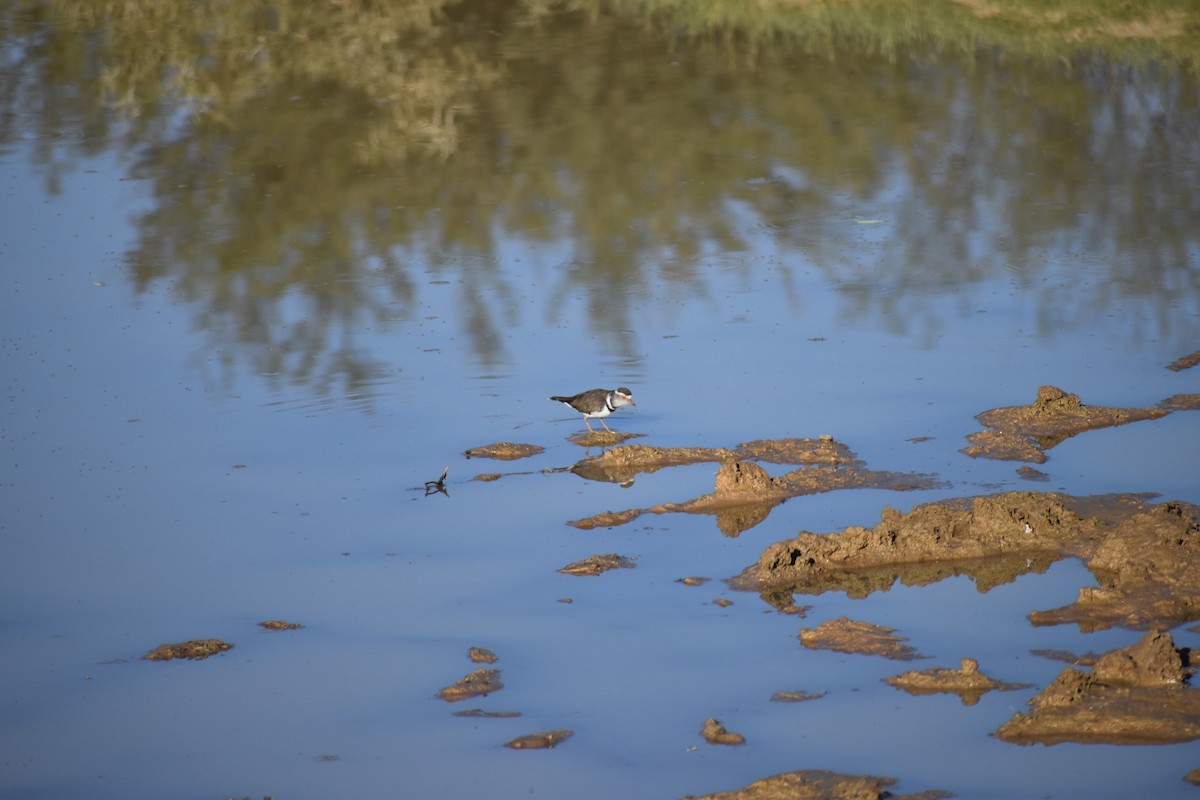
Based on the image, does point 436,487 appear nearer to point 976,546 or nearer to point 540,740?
point 540,740

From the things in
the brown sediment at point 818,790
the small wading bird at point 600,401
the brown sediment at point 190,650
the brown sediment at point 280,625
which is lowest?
the brown sediment at point 818,790

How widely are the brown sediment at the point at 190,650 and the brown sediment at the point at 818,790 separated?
10.4 ft

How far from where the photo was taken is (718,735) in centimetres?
778

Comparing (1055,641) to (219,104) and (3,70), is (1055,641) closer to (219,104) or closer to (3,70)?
(219,104)

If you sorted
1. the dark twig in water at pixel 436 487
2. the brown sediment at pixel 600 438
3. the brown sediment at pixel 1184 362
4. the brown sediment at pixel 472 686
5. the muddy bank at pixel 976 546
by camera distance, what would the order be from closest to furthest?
the brown sediment at pixel 472 686
the muddy bank at pixel 976 546
the dark twig in water at pixel 436 487
the brown sediment at pixel 600 438
the brown sediment at pixel 1184 362

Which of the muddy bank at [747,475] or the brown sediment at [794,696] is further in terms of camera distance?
the muddy bank at [747,475]

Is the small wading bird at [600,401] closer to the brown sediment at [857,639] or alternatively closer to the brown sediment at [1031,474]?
the brown sediment at [1031,474]

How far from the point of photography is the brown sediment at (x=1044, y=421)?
11.1m

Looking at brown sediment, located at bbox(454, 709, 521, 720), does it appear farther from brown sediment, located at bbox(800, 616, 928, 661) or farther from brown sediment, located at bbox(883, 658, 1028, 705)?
brown sediment, located at bbox(883, 658, 1028, 705)

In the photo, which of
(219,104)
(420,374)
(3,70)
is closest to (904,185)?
(420,374)

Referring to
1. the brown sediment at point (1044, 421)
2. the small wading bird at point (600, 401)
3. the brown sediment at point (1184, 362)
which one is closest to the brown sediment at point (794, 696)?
the brown sediment at point (1044, 421)

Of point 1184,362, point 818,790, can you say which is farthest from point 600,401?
point 818,790

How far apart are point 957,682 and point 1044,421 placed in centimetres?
382

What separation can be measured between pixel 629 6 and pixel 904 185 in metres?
8.78
